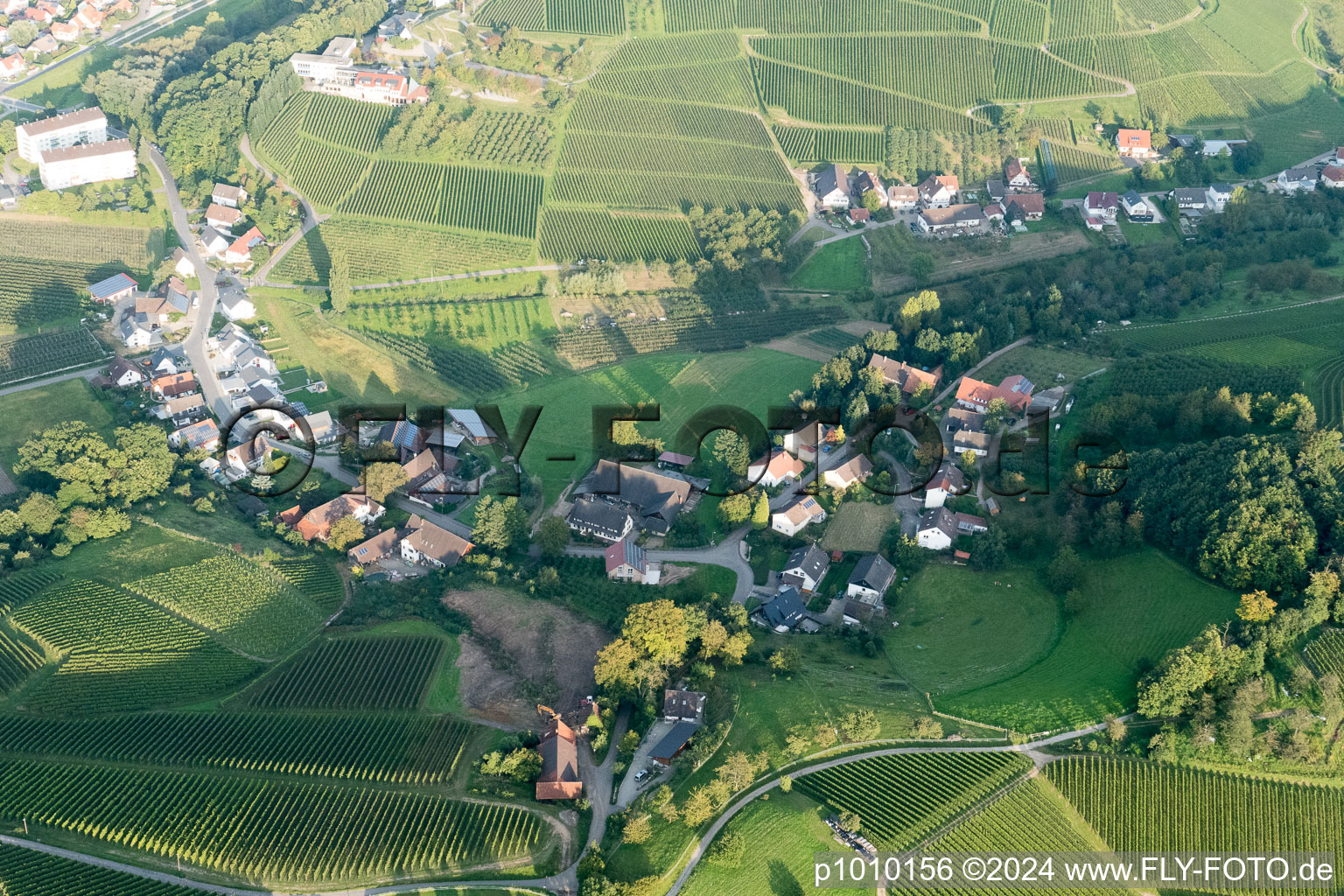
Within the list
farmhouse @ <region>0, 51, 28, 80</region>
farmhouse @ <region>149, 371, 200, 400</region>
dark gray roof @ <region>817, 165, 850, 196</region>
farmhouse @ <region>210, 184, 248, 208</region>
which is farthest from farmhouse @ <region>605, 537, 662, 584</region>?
farmhouse @ <region>0, 51, 28, 80</region>

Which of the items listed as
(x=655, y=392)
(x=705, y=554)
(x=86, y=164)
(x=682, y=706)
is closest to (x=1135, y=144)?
(x=655, y=392)

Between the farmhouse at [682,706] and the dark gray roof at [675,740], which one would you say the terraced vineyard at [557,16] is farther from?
the dark gray roof at [675,740]

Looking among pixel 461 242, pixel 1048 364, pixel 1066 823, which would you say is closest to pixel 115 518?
pixel 461 242

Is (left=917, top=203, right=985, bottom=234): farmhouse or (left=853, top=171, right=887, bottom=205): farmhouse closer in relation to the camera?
(left=917, top=203, right=985, bottom=234): farmhouse

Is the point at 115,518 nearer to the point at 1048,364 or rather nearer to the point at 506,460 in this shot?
the point at 506,460

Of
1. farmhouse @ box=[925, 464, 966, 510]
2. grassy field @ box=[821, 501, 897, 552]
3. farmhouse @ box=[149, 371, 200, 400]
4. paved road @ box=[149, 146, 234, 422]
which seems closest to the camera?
grassy field @ box=[821, 501, 897, 552]

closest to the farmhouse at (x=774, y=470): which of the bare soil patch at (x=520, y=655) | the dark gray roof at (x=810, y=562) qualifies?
the dark gray roof at (x=810, y=562)

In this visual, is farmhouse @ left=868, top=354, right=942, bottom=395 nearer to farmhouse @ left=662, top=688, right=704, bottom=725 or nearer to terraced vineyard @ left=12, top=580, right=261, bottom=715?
farmhouse @ left=662, top=688, right=704, bottom=725
